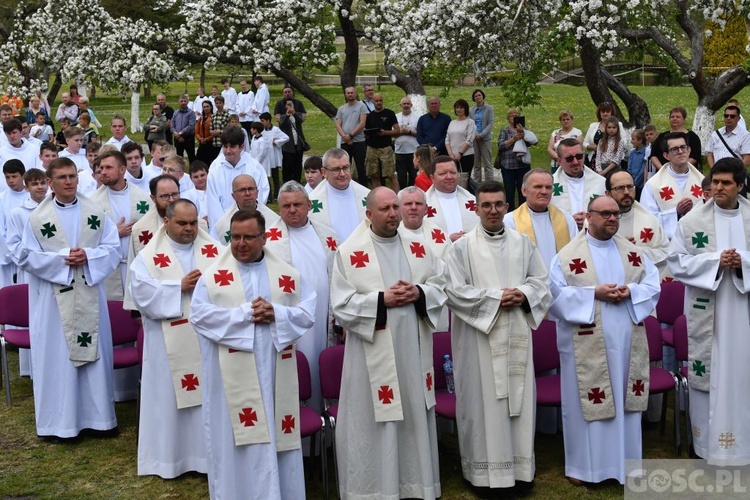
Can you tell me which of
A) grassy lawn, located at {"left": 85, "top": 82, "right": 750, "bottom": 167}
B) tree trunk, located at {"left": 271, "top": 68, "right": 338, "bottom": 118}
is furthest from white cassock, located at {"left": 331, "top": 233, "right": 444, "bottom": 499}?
grassy lawn, located at {"left": 85, "top": 82, "right": 750, "bottom": 167}

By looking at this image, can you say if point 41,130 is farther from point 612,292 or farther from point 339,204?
point 612,292

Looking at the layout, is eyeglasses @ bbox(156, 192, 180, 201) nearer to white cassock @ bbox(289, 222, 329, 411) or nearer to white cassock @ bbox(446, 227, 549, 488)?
white cassock @ bbox(289, 222, 329, 411)

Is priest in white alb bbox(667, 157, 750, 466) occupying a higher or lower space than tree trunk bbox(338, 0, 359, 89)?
lower

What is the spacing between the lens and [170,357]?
796cm

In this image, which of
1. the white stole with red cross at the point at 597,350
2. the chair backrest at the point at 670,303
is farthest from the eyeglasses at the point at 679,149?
the white stole with red cross at the point at 597,350

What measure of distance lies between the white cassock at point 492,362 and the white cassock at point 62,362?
10.4 feet

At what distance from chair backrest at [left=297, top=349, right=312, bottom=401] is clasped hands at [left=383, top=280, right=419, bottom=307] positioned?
964mm

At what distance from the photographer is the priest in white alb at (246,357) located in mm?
6766

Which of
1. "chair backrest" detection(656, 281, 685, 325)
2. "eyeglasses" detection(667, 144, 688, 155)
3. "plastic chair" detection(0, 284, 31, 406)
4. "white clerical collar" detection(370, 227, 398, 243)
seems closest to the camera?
"white clerical collar" detection(370, 227, 398, 243)

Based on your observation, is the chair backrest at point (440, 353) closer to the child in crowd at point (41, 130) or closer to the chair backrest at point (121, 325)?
the chair backrest at point (121, 325)

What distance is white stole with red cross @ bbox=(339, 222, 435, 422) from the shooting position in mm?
7047

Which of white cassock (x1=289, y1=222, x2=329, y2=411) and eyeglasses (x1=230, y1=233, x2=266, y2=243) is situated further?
white cassock (x1=289, y1=222, x2=329, y2=411)

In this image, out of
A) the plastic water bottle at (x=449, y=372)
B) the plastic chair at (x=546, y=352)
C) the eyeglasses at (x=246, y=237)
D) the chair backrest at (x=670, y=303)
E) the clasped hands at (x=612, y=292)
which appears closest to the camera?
the eyeglasses at (x=246, y=237)

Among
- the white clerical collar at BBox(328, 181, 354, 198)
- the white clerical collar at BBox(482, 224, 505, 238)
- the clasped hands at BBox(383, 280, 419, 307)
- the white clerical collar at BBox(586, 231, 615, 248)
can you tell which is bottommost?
the clasped hands at BBox(383, 280, 419, 307)
